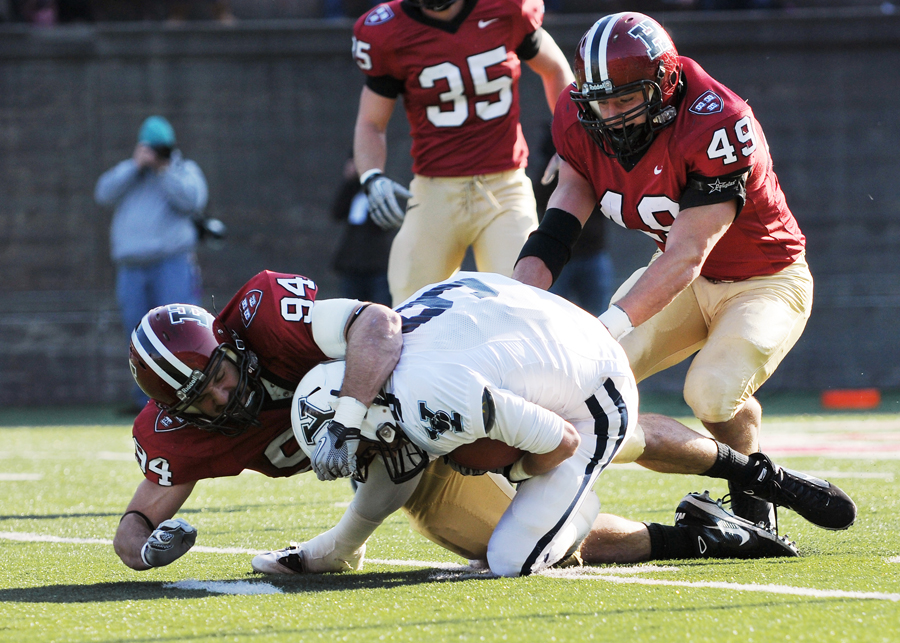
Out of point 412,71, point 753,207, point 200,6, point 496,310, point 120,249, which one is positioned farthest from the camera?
point 200,6

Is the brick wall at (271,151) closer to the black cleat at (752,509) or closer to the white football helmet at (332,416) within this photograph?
the black cleat at (752,509)

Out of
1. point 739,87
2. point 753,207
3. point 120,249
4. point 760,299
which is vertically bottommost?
point 120,249

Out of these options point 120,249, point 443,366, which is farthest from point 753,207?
point 120,249

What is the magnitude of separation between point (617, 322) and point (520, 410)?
0.67m

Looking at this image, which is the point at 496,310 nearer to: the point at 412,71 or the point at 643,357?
the point at 643,357

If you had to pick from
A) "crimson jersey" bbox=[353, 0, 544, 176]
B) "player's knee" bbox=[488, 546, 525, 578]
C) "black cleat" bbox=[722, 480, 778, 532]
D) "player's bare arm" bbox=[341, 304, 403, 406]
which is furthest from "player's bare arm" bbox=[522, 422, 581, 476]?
"crimson jersey" bbox=[353, 0, 544, 176]

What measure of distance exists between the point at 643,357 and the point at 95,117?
23.7ft

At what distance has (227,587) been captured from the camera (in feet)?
9.50

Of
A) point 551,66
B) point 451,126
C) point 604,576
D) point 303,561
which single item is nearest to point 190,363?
point 303,561

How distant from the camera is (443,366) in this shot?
280 centimetres

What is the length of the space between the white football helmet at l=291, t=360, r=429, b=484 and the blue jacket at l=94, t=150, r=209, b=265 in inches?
216

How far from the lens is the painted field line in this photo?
8.29ft

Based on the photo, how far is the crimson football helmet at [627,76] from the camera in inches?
133

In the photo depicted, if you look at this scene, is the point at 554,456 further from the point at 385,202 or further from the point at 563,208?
the point at 385,202
